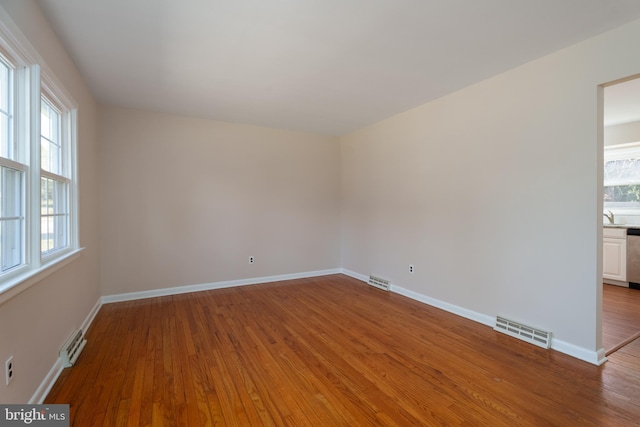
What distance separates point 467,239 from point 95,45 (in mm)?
3980

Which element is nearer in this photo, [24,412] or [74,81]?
[24,412]

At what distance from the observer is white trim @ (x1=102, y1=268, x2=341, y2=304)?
397 centimetres

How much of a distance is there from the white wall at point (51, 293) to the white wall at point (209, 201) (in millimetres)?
421

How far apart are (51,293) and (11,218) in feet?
2.29

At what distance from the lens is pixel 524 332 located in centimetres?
276

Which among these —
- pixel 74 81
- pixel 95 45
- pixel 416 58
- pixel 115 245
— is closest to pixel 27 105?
pixel 95 45

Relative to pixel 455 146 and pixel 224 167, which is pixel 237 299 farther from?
pixel 455 146

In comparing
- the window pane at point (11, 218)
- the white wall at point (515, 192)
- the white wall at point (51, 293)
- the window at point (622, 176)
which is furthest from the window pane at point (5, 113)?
the window at point (622, 176)

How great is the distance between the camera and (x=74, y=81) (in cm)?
276

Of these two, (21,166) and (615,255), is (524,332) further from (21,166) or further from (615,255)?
(21,166)

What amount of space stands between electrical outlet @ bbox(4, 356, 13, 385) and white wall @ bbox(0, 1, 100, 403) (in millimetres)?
34

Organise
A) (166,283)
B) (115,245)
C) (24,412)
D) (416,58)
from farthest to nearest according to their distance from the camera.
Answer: (166,283)
(115,245)
(416,58)
(24,412)

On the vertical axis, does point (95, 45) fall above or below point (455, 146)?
above

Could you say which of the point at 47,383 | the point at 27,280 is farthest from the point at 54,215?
the point at 47,383
